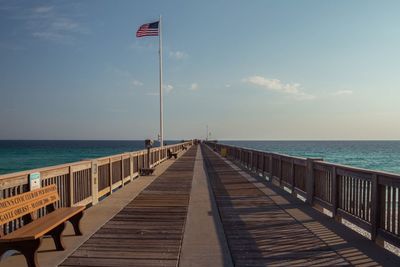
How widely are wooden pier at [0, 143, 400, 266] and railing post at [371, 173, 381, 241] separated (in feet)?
0.17

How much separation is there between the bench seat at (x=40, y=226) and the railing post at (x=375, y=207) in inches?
177

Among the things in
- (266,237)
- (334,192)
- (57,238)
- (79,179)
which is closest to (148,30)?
(79,179)

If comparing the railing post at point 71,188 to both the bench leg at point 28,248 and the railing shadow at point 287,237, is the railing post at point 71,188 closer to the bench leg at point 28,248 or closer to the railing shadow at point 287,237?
the railing shadow at point 287,237

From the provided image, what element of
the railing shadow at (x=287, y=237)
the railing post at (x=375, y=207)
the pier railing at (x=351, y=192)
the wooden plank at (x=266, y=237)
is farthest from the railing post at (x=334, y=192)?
the railing post at (x=375, y=207)

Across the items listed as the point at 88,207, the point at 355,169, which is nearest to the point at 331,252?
the point at 355,169

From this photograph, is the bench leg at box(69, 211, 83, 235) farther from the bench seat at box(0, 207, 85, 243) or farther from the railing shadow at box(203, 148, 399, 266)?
the railing shadow at box(203, 148, 399, 266)

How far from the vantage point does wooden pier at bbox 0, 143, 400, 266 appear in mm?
5652

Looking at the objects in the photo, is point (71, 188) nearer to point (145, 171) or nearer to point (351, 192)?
point (351, 192)

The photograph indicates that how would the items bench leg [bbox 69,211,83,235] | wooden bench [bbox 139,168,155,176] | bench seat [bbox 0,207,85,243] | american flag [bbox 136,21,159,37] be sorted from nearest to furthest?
1. bench seat [bbox 0,207,85,243]
2. bench leg [bbox 69,211,83,235]
3. wooden bench [bbox 139,168,155,176]
4. american flag [bbox 136,21,159,37]

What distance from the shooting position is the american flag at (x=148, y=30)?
27.8 m

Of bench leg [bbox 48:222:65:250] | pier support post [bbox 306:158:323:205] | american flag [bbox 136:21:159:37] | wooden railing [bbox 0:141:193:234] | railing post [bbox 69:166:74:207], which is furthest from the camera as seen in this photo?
american flag [bbox 136:21:159:37]

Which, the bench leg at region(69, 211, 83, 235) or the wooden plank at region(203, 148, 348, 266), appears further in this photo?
the bench leg at region(69, 211, 83, 235)

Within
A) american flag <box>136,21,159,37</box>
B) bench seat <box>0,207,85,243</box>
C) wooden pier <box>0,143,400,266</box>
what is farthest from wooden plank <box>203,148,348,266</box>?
american flag <box>136,21,159,37</box>

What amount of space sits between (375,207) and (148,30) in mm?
23818
